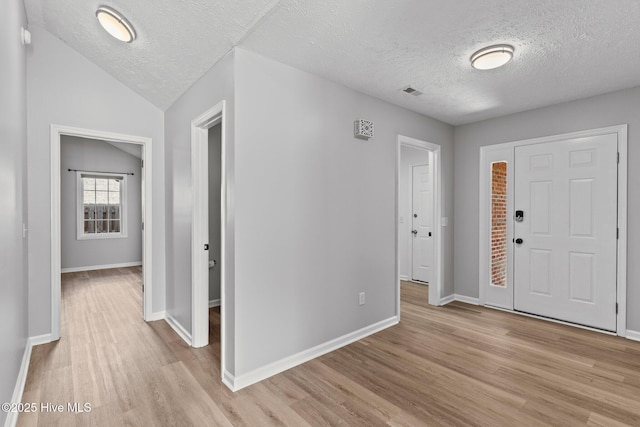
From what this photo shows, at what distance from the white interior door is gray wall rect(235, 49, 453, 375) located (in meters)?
1.68

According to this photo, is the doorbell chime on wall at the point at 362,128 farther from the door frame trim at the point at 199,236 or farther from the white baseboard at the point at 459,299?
the white baseboard at the point at 459,299

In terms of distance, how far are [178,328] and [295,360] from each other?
1449 millimetres

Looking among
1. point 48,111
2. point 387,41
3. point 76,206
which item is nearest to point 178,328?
point 48,111

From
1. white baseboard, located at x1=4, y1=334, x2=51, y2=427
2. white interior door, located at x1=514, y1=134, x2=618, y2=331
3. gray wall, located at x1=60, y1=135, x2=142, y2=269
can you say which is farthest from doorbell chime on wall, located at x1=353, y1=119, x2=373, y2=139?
gray wall, located at x1=60, y1=135, x2=142, y2=269

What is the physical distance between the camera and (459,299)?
14.4 feet

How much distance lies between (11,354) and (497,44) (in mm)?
3831

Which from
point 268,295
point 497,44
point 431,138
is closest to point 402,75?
point 497,44

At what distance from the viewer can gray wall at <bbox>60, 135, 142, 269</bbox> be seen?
6.31 m

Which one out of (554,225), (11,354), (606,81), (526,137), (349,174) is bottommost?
(11,354)

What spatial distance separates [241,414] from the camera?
6.43 ft

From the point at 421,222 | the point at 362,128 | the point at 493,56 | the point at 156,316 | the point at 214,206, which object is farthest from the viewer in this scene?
the point at 421,222

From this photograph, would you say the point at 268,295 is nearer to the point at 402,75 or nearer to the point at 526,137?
the point at 402,75

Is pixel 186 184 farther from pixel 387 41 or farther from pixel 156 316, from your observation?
pixel 387 41

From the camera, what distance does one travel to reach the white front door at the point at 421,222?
5527 mm
